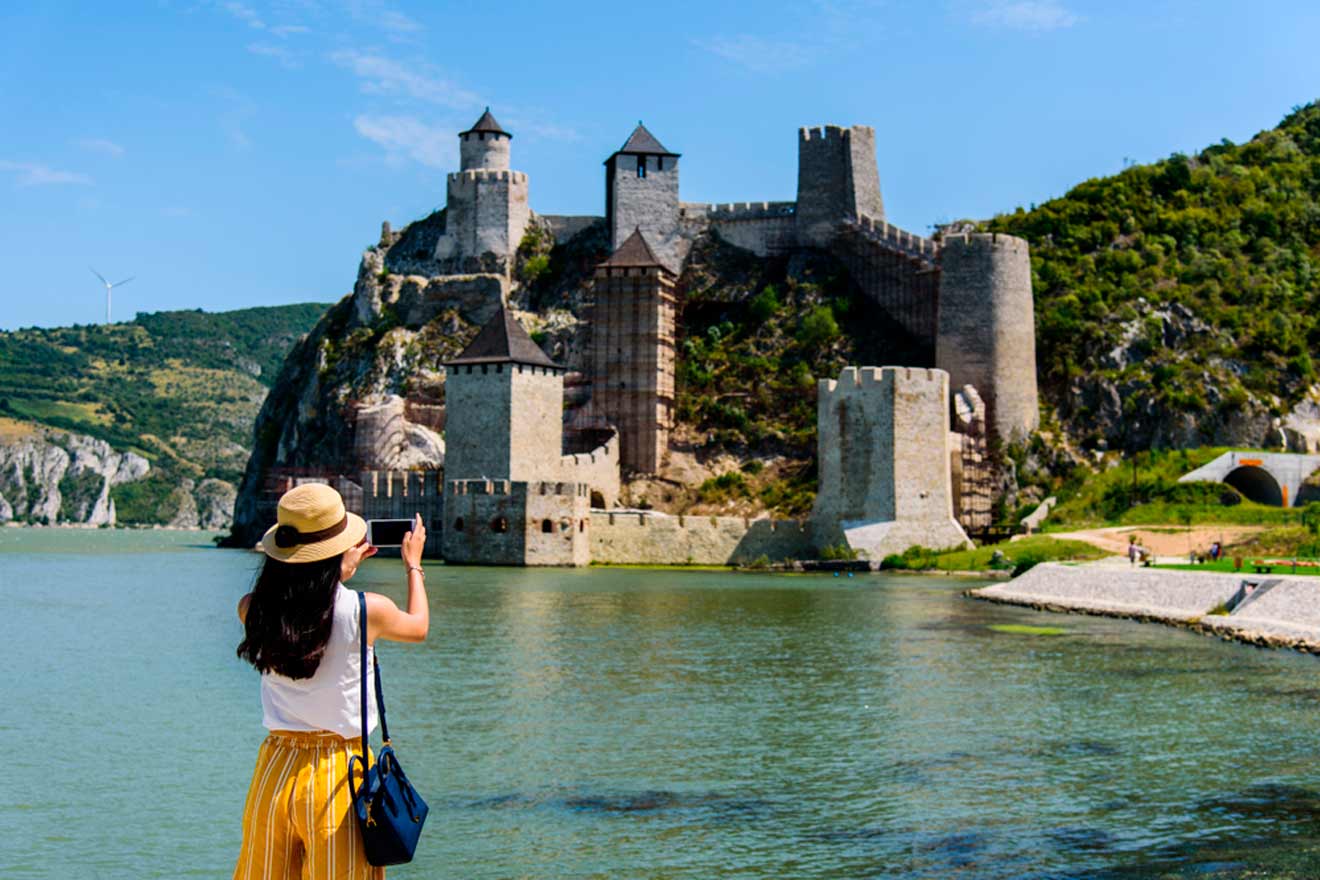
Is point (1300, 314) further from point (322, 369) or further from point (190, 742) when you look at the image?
point (190, 742)

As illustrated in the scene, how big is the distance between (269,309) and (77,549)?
114 m

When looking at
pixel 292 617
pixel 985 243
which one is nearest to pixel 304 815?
pixel 292 617

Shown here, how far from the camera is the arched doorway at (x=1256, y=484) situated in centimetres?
4566

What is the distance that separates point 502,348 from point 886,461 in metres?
12.9

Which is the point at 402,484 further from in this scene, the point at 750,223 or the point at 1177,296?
the point at 1177,296

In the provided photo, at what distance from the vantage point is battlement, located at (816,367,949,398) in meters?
47.0

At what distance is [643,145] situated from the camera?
62.0 metres

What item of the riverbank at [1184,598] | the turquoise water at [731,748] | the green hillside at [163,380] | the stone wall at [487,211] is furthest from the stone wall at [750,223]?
the green hillside at [163,380]

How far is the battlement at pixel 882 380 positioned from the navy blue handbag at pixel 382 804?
41.4 m

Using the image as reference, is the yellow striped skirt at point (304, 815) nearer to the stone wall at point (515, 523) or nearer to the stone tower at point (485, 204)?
the stone wall at point (515, 523)

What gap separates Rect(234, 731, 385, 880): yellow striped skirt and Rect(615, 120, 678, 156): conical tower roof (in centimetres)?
5659

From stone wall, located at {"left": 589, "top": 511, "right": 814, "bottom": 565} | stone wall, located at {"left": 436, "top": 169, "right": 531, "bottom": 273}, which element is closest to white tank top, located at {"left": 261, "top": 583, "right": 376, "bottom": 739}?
stone wall, located at {"left": 589, "top": 511, "right": 814, "bottom": 565}

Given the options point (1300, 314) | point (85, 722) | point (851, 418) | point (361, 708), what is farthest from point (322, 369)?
point (361, 708)

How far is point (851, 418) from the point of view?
47.3 meters
